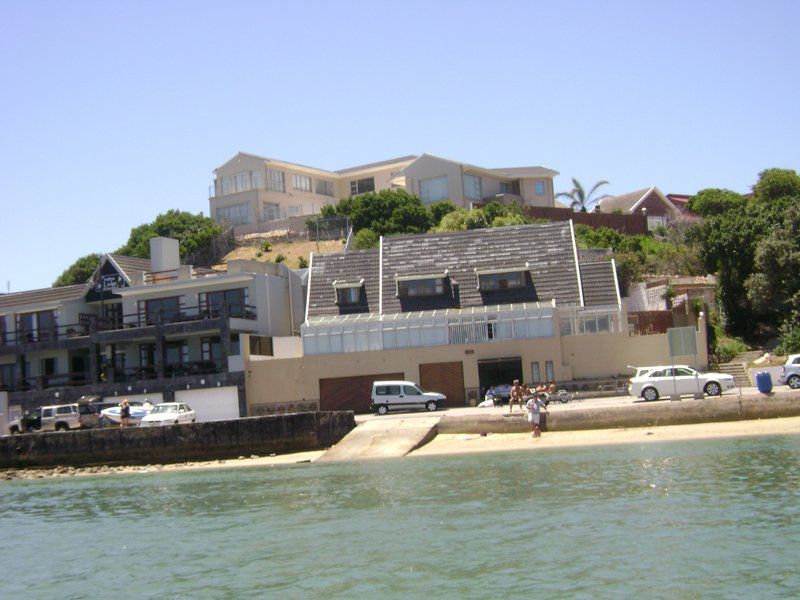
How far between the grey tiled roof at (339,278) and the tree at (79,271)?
41.5 meters

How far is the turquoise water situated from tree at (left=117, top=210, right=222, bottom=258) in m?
57.0

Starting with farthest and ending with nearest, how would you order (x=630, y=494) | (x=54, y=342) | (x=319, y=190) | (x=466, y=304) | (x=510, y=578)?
(x=319, y=190), (x=54, y=342), (x=466, y=304), (x=630, y=494), (x=510, y=578)

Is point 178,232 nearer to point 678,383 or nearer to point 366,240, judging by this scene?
point 366,240

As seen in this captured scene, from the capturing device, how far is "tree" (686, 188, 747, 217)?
292ft

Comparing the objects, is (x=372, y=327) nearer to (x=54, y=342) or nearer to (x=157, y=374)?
(x=157, y=374)

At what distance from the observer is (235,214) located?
98.6 meters

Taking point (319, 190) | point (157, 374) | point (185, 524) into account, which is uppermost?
point (319, 190)

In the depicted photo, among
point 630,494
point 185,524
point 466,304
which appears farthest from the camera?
point 466,304

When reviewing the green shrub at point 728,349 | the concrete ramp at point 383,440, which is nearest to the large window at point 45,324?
Result: the concrete ramp at point 383,440

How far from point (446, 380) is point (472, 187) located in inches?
1554

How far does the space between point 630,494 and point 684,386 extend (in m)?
17.0

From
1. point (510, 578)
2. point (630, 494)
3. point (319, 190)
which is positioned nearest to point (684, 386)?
point (630, 494)

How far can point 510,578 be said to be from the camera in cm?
1803

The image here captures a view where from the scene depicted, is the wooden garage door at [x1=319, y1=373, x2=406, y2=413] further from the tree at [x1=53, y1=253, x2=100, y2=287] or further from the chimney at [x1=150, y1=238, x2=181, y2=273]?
the tree at [x1=53, y1=253, x2=100, y2=287]
